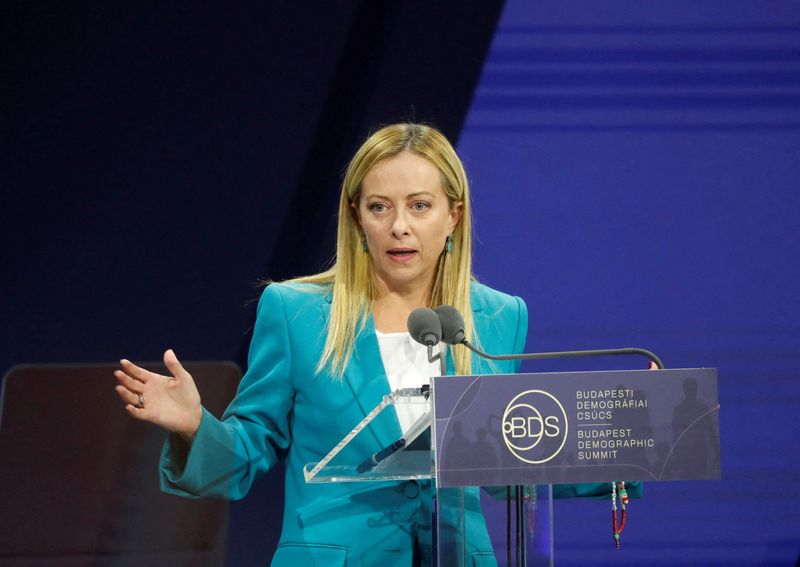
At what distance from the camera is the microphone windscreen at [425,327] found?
56.1 inches

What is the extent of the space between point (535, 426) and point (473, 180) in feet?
6.18

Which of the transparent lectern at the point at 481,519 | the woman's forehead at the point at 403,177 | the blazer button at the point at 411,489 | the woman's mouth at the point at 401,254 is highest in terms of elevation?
the woman's forehead at the point at 403,177

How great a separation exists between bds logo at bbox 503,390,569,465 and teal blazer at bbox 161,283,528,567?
377mm

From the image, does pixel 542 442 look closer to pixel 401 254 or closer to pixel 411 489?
pixel 411 489

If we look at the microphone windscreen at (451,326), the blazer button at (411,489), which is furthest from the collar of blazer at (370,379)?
the microphone windscreen at (451,326)

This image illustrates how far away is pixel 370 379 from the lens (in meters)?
1.86

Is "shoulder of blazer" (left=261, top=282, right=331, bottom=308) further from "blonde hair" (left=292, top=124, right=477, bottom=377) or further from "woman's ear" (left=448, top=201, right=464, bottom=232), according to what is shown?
"woman's ear" (left=448, top=201, right=464, bottom=232)

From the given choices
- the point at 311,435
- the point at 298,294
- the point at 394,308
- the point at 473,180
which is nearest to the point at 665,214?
the point at 473,180

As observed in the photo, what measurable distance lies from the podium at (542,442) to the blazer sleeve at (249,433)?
0.51 metres

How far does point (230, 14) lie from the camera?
10.2 ft

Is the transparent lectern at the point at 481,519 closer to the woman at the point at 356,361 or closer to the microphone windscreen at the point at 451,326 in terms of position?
the microphone windscreen at the point at 451,326

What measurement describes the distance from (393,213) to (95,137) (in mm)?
1469

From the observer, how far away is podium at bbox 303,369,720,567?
127 cm

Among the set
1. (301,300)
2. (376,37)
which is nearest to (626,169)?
(376,37)
